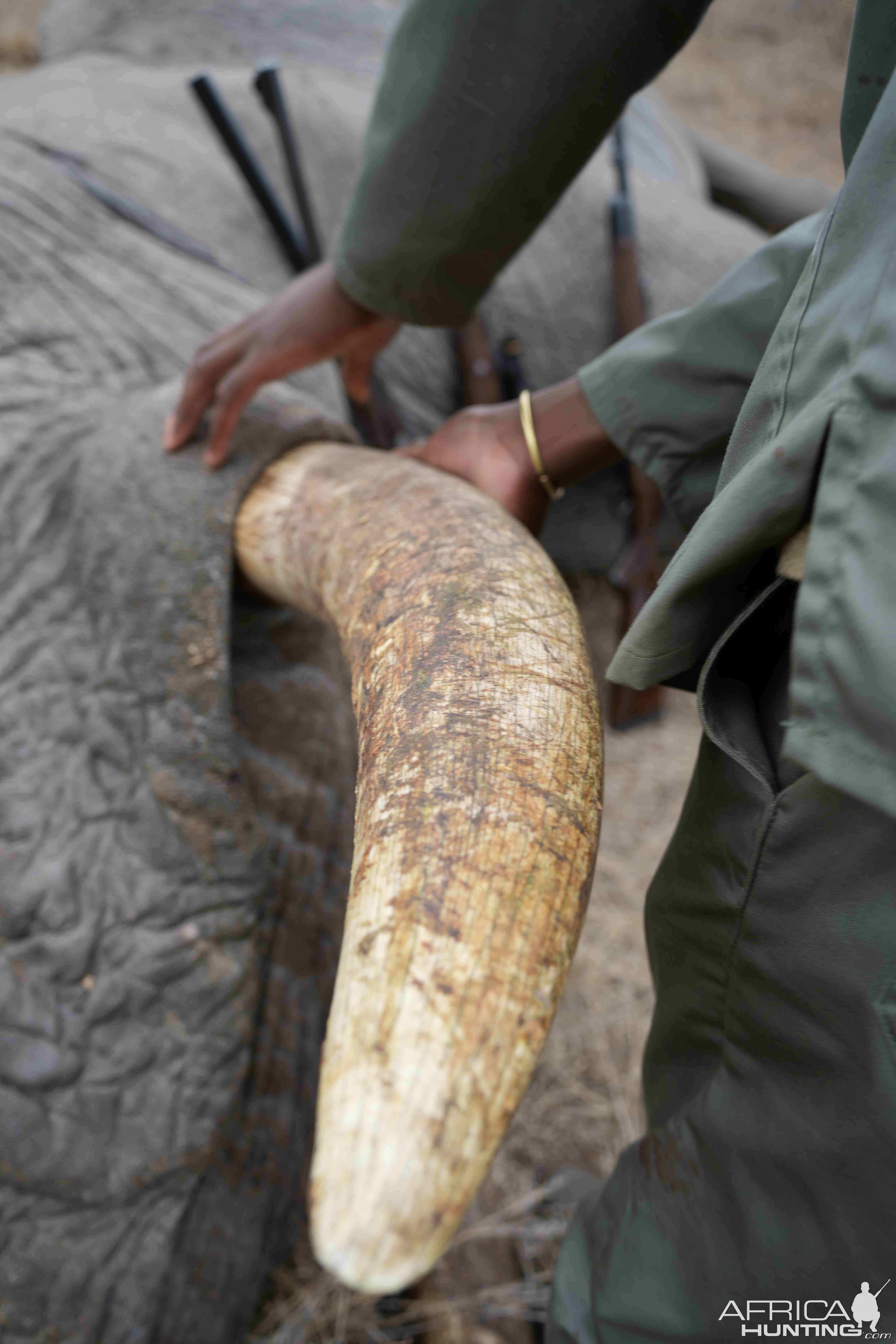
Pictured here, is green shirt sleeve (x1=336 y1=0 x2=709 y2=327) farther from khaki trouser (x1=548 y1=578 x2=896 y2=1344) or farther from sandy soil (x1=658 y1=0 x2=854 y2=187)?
sandy soil (x1=658 y1=0 x2=854 y2=187)

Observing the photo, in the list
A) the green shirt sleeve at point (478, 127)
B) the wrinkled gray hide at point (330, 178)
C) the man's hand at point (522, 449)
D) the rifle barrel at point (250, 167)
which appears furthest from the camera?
the wrinkled gray hide at point (330, 178)

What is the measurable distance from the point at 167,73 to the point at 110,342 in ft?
4.06

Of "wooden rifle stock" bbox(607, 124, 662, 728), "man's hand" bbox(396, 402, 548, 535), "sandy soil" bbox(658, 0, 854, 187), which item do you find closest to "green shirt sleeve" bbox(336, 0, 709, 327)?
"man's hand" bbox(396, 402, 548, 535)

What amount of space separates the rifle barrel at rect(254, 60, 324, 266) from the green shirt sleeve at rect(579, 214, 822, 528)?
3.33ft

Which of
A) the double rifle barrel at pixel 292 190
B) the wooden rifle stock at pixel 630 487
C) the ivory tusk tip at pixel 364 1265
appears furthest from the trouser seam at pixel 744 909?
the wooden rifle stock at pixel 630 487

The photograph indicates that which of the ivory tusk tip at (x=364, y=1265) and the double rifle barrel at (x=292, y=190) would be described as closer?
the ivory tusk tip at (x=364, y=1265)

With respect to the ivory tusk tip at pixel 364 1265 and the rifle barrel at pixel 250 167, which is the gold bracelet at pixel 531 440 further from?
the rifle barrel at pixel 250 167

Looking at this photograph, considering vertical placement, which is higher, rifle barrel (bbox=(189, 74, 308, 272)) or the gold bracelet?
rifle barrel (bbox=(189, 74, 308, 272))

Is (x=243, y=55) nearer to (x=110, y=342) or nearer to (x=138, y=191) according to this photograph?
(x=138, y=191)

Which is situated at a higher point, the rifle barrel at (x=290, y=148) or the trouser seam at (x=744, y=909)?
the rifle barrel at (x=290, y=148)

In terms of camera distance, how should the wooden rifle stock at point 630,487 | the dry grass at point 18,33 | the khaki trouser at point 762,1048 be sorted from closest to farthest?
the khaki trouser at point 762,1048 < the wooden rifle stock at point 630,487 < the dry grass at point 18,33

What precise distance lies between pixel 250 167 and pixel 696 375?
112 centimetres

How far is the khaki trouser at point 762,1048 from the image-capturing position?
21.6 inches

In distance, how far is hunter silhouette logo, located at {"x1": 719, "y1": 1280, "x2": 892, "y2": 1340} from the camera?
586mm
